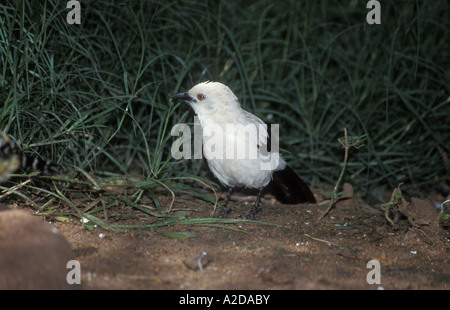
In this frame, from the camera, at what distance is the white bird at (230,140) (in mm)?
3389

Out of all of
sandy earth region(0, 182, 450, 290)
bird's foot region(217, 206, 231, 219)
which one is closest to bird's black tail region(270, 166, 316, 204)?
sandy earth region(0, 182, 450, 290)

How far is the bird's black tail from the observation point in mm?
3871

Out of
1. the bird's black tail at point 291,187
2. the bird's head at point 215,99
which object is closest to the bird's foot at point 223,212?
the bird's black tail at point 291,187

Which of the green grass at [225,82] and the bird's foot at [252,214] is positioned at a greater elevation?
the green grass at [225,82]

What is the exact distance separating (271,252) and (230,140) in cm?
91

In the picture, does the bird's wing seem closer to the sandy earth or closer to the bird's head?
the bird's head

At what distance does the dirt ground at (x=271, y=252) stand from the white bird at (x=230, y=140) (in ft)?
1.08

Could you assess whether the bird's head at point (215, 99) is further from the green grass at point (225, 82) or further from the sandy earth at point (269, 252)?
the sandy earth at point (269, 252)

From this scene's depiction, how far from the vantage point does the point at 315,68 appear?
5.00 metres

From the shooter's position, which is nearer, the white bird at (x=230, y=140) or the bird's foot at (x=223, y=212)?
the white bird at (x=230, y=140)

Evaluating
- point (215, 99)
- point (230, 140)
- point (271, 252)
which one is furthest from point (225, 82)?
point (271, 252)

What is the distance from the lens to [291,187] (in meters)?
3.90
